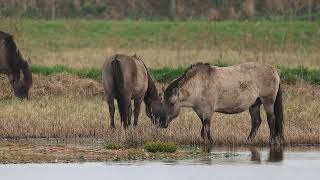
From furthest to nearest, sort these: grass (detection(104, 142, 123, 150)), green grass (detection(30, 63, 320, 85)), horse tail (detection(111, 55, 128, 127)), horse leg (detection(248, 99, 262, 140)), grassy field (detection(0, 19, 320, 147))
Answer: green grass (detection(30, 63, 320, 85))
horse tail (detection(111, 55, 128, 127))
grassy field (detection(0, 19, 320, 147))
horse leg (detection(248, 99, 262, 140))
grass (detection(104, 142, 123, 150))

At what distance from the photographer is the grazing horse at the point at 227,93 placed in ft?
76.7

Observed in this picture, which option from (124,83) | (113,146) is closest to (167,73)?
(124,83)

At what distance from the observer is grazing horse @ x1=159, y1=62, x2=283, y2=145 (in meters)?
23.4

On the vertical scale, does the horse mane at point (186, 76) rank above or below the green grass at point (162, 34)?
above

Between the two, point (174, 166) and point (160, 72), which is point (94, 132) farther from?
point (160, 72)

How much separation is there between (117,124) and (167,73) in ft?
25.2

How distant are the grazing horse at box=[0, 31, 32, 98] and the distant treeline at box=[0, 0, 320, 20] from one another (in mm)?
19732

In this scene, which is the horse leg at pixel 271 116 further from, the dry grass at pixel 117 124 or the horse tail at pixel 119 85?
the horse tail at pixel 119 85

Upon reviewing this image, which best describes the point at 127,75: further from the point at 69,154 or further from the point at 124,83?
the point at 69,154

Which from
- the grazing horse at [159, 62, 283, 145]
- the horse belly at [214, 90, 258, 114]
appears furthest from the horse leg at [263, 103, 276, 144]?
the horse belly at [214, 90, 258, 114]

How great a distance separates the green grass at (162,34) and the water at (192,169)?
19329 mm

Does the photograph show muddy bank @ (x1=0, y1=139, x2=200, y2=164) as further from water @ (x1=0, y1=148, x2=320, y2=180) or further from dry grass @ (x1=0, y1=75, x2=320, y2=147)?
dry grass @ (x1=0, y1=75, x2=320, y2=147)

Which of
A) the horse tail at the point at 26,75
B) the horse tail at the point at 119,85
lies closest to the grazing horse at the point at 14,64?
the horse tail at the point at 26,75

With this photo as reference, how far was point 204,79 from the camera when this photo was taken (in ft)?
77.0
